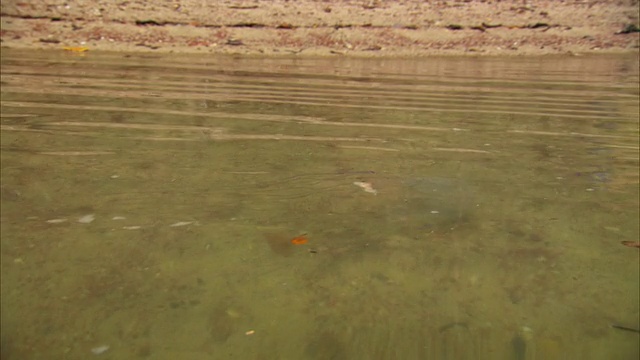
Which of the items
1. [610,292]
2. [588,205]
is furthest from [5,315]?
[588,205]

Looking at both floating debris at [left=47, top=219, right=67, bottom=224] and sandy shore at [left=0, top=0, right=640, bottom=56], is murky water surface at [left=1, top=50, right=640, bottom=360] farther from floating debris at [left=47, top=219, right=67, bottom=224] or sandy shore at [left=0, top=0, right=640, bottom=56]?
sandy shore at [left=0, top=0, right=640, bottom=56]

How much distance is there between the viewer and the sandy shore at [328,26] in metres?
7.18

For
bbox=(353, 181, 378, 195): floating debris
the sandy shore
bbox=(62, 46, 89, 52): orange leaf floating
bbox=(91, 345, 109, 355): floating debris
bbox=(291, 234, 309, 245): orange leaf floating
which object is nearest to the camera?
bbox=(91, 345, 109, 355): floating debris

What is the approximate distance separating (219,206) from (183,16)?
5.77 meters

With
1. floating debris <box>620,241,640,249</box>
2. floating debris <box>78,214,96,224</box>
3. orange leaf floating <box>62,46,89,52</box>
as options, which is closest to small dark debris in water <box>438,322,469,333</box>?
floating debris <box>620,241,640,249</box>

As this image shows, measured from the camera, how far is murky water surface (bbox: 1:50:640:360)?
1482 millimetres

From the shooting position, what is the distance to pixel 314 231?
2.01 meters

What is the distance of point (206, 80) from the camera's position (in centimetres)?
508

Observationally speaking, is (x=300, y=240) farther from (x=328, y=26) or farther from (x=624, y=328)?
(x=328, y=26)

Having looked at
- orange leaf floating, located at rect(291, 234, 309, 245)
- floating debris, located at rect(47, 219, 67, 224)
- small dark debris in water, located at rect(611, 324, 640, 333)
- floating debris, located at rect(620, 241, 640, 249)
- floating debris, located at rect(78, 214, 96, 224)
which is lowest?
small dark debris in water, located at rect(611, 324, 640, 333)

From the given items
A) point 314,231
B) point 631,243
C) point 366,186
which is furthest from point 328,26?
point 631,243

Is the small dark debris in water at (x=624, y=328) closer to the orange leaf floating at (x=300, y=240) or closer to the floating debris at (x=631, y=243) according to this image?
the floating debris at (x=631, y=243)

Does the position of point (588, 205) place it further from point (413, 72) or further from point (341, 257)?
point (413, 72)

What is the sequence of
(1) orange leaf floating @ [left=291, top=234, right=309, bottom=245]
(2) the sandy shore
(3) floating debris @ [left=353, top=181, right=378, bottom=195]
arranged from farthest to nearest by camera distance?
(2) the sandy shore
(3) floating debris @ [left=353, top=181, right=378, bottom=195]
(1) orange leaf floating @ [left=291, top=234, right=309, bottom=245]
